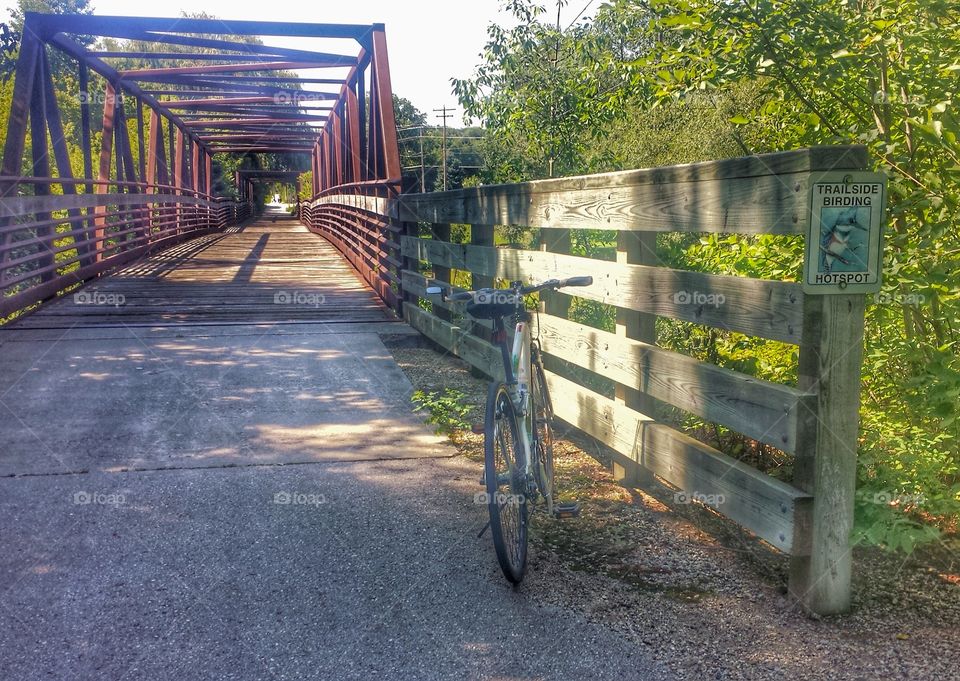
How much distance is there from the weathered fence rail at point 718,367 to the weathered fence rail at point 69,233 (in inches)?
256

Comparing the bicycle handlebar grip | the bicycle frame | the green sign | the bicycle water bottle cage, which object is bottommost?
the bicycle frame

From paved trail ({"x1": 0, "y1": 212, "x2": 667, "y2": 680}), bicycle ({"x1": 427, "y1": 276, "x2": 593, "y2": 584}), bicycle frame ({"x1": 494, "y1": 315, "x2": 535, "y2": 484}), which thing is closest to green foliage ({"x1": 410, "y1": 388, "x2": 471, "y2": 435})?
paved trail ({"x1": 0, "y1": 212, "x2": 667, "y2": 680})

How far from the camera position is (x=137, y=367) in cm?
740

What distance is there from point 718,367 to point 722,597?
3.01ft

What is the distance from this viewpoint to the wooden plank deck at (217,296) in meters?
10.0

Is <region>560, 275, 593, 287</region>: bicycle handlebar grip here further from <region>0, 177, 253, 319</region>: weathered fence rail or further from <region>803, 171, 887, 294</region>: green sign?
<region>0, 177, 253, 319</region>: weathered fence rail

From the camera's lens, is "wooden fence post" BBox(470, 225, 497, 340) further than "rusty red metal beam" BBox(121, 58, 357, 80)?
No

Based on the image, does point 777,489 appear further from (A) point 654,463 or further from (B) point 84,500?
(B) point 84,500

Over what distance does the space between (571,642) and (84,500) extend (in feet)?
8.44

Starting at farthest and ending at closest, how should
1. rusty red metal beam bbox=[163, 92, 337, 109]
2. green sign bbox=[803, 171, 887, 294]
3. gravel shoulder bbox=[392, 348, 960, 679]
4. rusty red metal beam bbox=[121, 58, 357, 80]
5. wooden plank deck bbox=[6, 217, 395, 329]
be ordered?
rusty red metal beam bbox=[163, 92, 337, 109], rusty red metal beam bbox=[121, 58, 357, 80], wooden plank deck bbox=[6, 217, 395, 329], green sign bbox=[803, 171, 887, 294], gravel shoulder bbox=[392, 348, 960, 679]

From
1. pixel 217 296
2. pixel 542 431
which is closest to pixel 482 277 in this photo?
pixel 542 431

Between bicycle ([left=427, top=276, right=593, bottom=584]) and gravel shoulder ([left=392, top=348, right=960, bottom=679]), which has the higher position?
bicycle ([left=427, top=276, right=593, bottom=584])

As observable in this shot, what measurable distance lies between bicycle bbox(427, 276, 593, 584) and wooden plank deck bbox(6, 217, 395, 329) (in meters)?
6.29

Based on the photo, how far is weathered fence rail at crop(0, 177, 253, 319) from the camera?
9.78 meters
